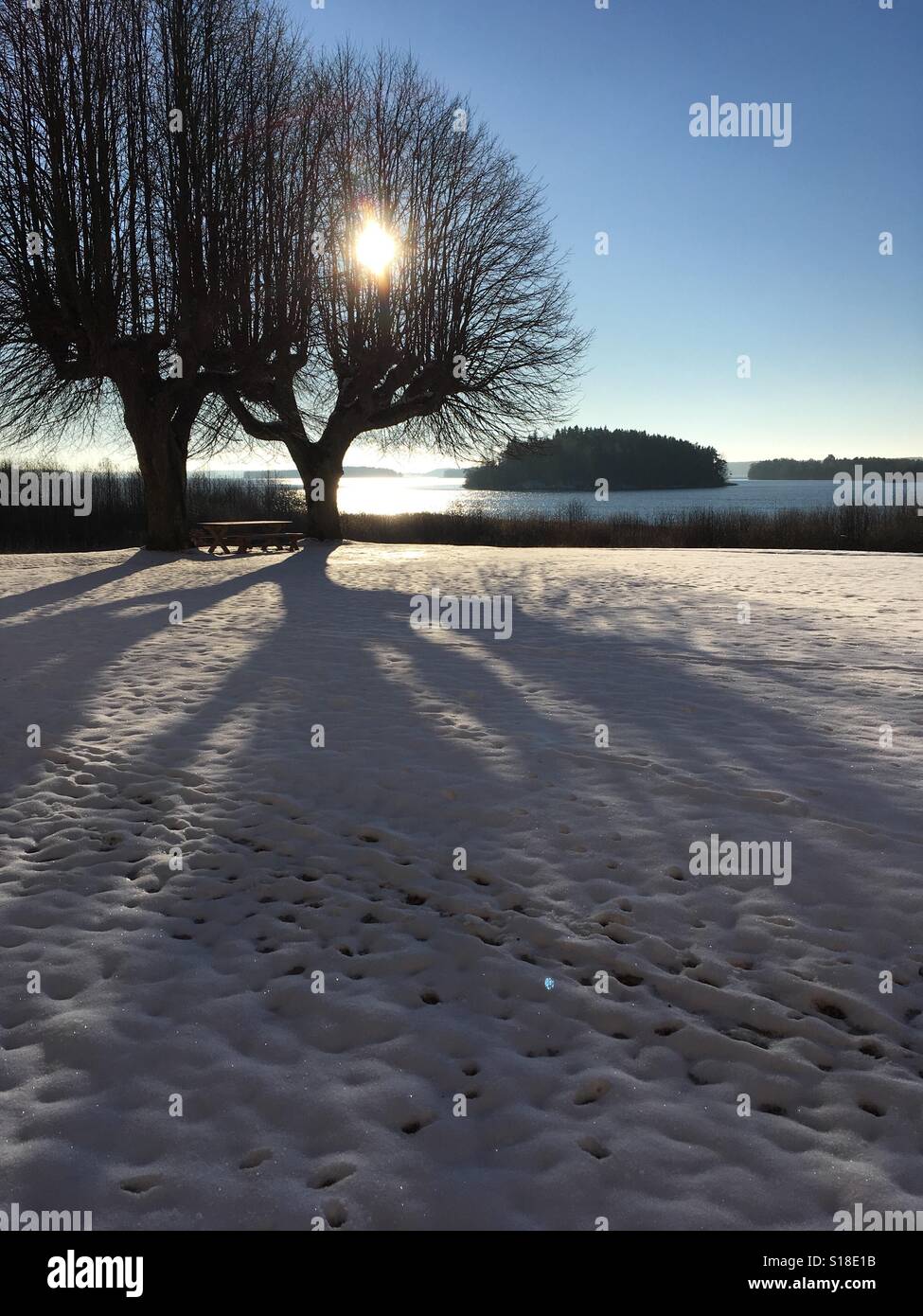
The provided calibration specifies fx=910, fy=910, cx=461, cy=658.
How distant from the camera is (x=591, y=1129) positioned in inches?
128

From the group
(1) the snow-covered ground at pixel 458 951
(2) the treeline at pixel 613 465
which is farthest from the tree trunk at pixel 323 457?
(2) the treeline at pixel 613 465

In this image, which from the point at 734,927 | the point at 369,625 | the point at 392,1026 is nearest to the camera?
the point at 392,1026

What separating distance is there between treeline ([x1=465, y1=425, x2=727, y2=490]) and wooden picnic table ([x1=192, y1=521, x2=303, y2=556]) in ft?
345

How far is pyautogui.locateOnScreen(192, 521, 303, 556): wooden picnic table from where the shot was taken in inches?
954

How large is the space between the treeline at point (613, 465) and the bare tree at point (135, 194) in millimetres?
107221

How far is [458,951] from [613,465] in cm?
13820

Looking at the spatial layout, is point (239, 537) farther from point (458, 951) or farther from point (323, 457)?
point (458, 951)

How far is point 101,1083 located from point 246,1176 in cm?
80

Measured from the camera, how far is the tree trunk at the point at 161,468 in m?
22.4

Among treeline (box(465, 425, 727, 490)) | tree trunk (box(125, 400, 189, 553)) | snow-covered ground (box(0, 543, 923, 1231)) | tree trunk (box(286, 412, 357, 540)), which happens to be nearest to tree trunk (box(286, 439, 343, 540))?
tree trunk (box(286, 412, 357, 540))

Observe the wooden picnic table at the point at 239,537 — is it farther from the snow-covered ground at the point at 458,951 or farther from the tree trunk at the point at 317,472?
the snow-covered ground at the point at 458,951
